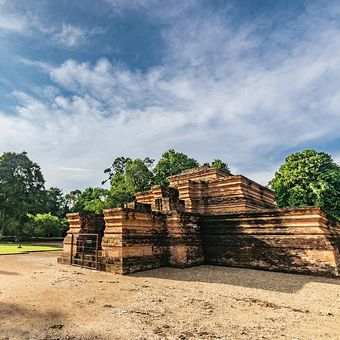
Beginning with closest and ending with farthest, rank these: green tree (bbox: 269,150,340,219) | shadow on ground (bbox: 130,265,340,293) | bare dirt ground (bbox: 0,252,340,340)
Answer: bare dirt ground (bbox: 0,252,340,340) < shadow on ground (bbox: 130,265,340,293) < green tree (bbox: 269,150,340,219)

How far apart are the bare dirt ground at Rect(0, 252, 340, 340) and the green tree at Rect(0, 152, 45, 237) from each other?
2528 centimetres

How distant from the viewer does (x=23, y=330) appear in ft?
11.0

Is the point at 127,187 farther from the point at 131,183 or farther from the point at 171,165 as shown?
the point at 171,165

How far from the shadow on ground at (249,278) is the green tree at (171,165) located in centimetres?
2722

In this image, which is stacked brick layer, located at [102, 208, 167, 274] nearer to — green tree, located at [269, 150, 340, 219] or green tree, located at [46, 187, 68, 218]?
green tree, located at [269, 150, 340, 219]

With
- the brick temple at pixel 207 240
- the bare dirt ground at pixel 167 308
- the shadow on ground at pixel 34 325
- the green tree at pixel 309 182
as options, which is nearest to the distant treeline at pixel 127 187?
the green tree at pixel 309 182

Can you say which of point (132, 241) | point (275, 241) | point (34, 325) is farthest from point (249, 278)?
point (34, 325)

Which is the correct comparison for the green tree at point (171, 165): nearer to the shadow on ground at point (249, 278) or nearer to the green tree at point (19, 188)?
the green tree at point (19, 188)

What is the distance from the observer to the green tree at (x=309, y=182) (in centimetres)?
2416

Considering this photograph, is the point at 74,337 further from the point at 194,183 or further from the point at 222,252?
the point at 194,183

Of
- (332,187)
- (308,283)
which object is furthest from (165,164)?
(308,283)

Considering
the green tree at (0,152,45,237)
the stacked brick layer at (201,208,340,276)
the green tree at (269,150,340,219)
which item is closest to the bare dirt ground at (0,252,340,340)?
the stacked brick layer at (201,208,340,276)

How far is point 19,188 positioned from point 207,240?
27.6 m

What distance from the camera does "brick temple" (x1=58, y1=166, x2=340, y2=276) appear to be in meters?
8.23
